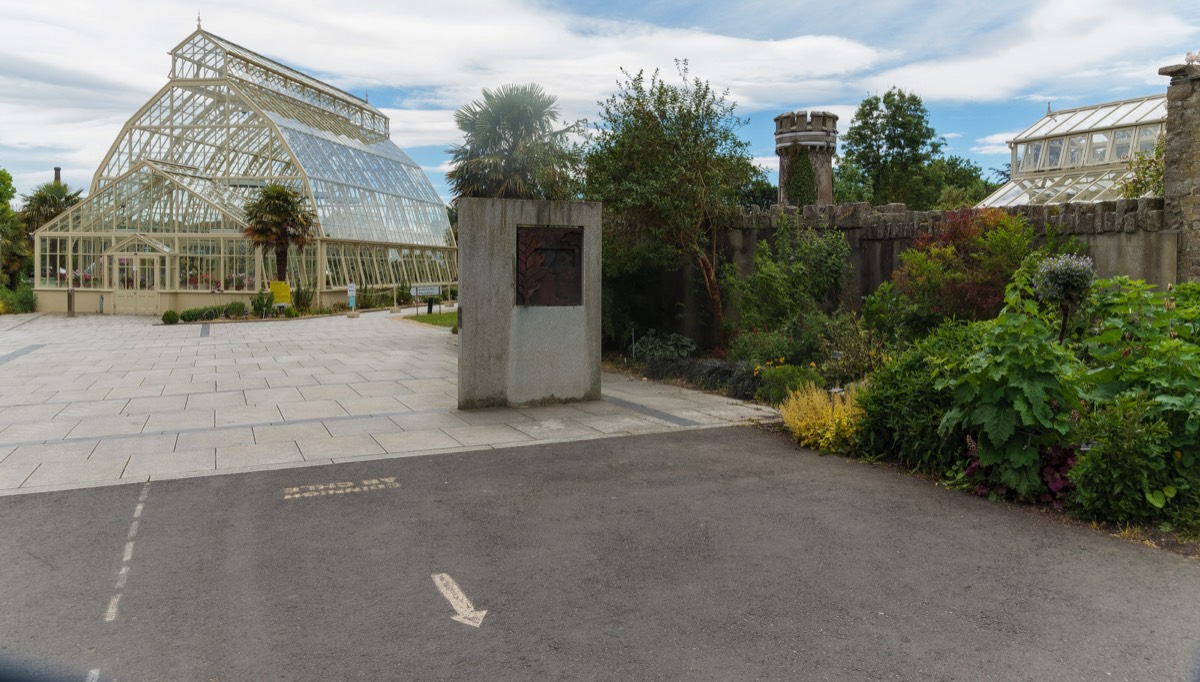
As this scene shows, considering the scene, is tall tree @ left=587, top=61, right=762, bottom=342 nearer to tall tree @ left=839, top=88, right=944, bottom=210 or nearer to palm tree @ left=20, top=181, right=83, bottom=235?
tall tree @ left=839, top=88, right=944, bottom=210

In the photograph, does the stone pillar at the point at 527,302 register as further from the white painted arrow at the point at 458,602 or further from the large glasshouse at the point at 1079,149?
the large glasshouse at the point at 1079,149

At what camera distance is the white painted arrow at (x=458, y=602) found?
4.21 m

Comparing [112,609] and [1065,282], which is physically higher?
[1065,282]

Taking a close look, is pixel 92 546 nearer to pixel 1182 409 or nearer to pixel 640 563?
pixel 640 563

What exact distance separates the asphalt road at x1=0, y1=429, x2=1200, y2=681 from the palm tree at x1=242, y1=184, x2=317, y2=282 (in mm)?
26514

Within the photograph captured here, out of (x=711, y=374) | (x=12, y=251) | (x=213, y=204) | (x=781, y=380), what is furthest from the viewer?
(x=12, y=251)

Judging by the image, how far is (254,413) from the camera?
1057 centimetres

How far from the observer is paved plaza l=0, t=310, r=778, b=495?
8000 mm

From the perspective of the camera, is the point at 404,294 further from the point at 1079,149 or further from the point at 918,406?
the point at 918,406

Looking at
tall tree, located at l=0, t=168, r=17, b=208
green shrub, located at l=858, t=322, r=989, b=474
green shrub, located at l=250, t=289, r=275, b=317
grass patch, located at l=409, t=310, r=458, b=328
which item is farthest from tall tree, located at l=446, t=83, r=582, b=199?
tall tree, located at l=0, t=168, r=17, b=208

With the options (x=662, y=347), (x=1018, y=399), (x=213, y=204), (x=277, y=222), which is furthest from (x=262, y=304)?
(x=1018, y=399)

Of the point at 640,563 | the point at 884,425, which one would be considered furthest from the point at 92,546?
the point at 884,425

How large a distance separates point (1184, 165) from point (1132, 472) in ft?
20.7

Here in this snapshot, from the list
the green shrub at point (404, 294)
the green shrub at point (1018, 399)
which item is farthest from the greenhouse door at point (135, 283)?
the green shrub at point (1018, 399)
